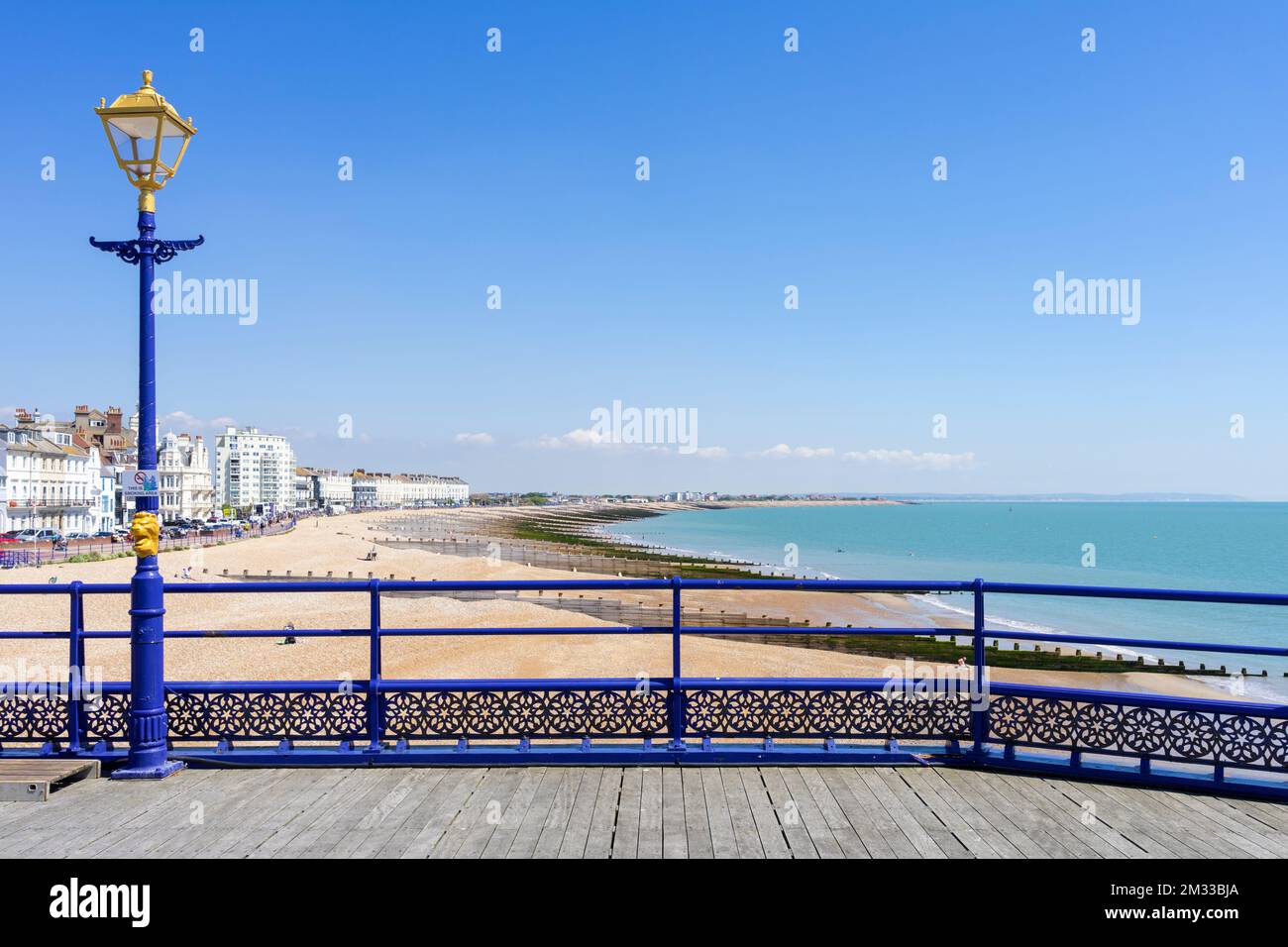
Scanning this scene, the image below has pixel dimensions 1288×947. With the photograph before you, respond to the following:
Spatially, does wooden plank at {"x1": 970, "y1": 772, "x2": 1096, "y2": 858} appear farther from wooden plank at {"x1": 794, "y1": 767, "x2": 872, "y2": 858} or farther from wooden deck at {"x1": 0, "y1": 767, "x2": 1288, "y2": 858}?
wooden plank at {"x1": 794, "y1": 767, "x2": 872, "y2": 858}

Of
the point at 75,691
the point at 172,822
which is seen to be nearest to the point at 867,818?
the point at 172,822

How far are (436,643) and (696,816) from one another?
2399 cm

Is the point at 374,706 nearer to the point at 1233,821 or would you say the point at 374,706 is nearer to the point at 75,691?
the point at 75,691

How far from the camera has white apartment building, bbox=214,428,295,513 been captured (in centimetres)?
16600

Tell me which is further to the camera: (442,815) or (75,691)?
(75,691)

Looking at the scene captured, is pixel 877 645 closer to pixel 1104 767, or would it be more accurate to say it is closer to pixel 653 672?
pixel 653 672

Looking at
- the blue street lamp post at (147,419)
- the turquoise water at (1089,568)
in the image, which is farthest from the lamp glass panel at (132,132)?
the turquoise water at (1089,568)

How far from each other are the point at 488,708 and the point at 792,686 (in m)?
2.29

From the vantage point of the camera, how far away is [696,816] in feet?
16.8

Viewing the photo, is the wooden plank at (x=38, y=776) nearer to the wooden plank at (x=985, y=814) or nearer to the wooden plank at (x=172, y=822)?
the wooden plank at (x=172, y=822)

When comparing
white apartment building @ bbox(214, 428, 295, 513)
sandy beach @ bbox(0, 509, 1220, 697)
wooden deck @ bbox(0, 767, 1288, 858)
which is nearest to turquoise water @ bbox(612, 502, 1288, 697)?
sandy beach @ bbox(0, 509, 1220, 697)

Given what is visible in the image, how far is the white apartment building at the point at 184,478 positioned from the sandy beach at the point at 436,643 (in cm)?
6457
